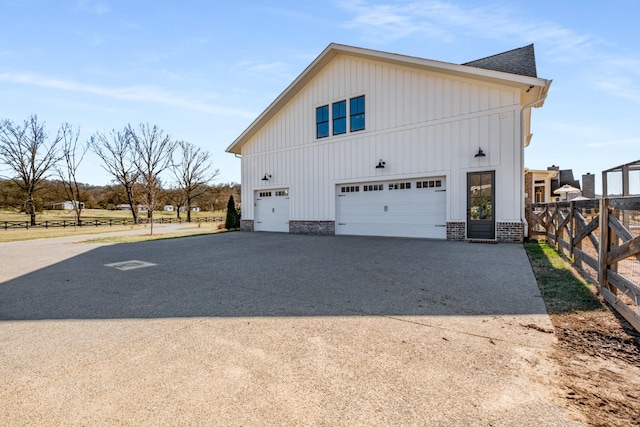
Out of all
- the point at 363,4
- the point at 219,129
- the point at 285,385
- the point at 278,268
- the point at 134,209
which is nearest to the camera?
the point at 285,385

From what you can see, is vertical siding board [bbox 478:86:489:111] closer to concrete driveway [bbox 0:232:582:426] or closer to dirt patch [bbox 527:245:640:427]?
concrete driveway [bbox 0:232:582:426]

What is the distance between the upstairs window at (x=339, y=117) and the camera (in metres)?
13.0

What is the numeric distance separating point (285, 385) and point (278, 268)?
433 centimetres

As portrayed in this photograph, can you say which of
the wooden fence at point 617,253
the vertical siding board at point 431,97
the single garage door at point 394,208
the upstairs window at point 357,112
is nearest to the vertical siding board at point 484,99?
the vertical siding board at point 431,97

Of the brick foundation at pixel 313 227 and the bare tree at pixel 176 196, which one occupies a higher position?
the bare tree at pixel 176 196

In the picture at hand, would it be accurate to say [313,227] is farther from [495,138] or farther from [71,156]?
[71,156]

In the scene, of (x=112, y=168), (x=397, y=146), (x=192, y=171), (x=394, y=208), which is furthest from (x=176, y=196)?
(x=397, y=146)

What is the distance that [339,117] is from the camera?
1311 cm

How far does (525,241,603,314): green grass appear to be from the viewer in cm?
373

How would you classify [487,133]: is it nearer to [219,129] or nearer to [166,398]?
[166,398]

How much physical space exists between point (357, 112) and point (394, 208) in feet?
13.5

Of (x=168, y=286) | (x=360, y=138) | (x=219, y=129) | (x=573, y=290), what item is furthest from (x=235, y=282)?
(x=219, y=129)

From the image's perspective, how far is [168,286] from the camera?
5.11 m

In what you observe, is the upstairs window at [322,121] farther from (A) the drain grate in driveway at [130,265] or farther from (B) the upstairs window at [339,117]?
(A) the drain grate in driveway at [130,265]
